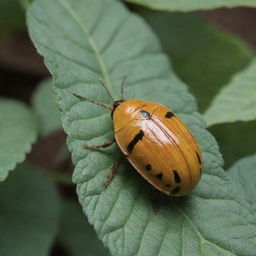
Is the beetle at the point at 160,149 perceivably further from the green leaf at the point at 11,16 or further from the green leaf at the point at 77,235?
the green leaf at the point at 11,16

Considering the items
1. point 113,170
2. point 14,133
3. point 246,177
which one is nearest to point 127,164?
point 113,170

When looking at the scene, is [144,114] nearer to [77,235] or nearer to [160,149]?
[160,149]

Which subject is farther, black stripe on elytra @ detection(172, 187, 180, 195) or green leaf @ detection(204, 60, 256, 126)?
green leaf @ detection(204, 60, 256, 126)

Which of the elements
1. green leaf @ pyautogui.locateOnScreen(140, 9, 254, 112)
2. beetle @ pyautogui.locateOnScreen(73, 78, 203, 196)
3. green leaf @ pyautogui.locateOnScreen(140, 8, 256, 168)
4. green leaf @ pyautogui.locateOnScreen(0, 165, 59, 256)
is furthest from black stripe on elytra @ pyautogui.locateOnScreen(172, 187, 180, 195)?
green leaf @ pyautogui.locateOnScreen(140, 9, 254, 112)

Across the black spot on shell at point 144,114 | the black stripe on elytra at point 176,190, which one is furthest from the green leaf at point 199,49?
the black stripe on elytra at point 176,190

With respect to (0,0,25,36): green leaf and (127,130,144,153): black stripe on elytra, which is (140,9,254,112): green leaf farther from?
(127,130,144,153): black stripe on elytra

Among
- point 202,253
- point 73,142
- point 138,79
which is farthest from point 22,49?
point 202,253

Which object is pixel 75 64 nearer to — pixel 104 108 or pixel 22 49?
pixel 104 108
